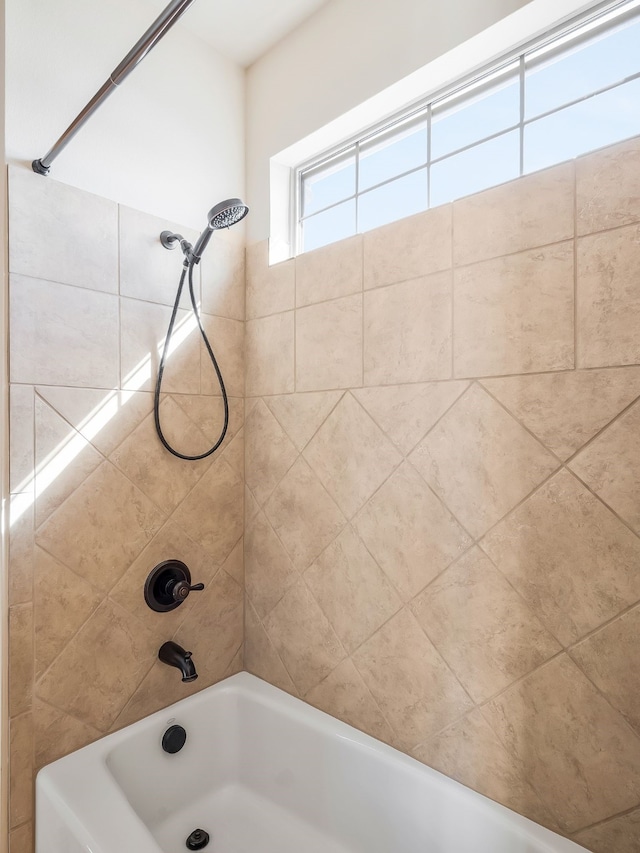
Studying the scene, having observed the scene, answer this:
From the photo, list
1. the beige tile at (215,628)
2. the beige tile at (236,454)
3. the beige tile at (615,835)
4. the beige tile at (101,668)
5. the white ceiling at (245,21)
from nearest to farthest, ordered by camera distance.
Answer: the beige tile at (615,835), the beige tile at (101,668), the white ceiling at (245,21), the beige tile at (215,628), the beige tile at (236,454)

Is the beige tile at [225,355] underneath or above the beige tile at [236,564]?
above

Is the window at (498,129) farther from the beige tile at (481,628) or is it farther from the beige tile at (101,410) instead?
the beige tile at (481,628)

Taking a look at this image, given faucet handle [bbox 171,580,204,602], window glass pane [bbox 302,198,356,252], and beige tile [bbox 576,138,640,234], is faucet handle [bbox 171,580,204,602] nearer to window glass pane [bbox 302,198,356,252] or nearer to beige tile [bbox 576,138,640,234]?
window glass pane [bbox 302,198,356,252]

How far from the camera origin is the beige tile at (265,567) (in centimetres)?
187

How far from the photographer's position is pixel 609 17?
1310 millimetres

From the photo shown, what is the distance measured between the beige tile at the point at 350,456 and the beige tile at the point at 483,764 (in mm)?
658

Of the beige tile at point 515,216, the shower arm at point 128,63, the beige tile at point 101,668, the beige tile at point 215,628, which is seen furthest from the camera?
the beige tile at point 215,628

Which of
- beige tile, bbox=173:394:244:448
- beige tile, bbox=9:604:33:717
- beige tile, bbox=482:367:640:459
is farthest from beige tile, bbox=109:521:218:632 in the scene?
beige tile, bbox=482:367:640:459

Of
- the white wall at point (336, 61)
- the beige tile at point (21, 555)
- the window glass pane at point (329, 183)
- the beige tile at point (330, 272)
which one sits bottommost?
the beige tile at point (21, 555)

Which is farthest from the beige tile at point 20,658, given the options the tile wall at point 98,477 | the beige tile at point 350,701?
the beige tile at point 350,701

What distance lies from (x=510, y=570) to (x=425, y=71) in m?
1.41

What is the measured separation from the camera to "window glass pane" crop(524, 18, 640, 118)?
1.29 metres

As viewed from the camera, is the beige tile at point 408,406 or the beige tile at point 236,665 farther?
the beige tile at point 236,665

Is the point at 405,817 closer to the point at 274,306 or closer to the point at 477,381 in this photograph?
the point at 477,381
